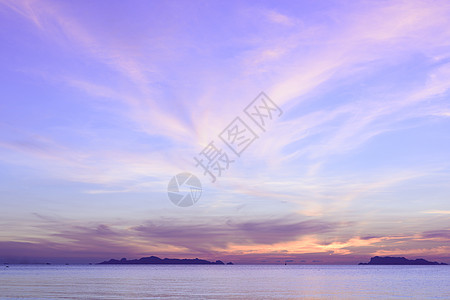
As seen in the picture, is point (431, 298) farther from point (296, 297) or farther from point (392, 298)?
point (296, 297)

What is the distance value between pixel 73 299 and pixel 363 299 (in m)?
51.5

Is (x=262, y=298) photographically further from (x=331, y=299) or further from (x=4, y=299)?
(x=4, y=299)

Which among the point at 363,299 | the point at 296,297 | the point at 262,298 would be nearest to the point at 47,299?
the point at 262,298

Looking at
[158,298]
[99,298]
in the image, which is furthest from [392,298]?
[99,298]

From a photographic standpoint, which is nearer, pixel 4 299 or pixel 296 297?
pixel 4 299

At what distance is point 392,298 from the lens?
261 ft

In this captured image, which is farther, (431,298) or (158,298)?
(431,298)

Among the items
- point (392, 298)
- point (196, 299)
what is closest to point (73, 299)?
point (196, 299)

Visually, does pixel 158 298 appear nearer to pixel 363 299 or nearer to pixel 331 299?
pixel 331 299

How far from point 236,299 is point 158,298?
13.8 m

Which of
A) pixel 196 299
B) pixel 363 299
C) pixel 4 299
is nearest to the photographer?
pixel 4 299

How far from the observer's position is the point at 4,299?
67.8 metres

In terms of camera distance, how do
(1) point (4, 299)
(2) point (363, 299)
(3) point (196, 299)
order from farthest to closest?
(2) point (363, 299) → (3) point (196, 299) → (1) point (4, 299)

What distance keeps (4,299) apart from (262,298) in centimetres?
4312
